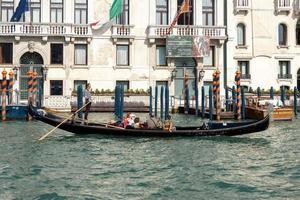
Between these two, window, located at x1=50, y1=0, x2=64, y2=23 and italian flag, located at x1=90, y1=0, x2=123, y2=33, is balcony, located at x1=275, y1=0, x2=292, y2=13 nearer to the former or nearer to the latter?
italian flag, located at x1=90, y1=0, x2=123, y2=33

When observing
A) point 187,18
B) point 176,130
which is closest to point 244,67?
point 187,18

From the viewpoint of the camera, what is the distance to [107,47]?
1104 inches

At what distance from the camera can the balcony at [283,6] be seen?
30.2 metres

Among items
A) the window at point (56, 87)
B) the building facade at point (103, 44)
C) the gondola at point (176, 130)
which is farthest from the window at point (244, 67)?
the gondola at point (176, 130)

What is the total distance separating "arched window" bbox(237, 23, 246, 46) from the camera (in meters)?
30.4

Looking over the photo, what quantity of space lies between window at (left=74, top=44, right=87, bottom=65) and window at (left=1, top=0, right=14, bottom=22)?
4370 millimetres

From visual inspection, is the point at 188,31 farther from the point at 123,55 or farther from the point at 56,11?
the point at 56,11

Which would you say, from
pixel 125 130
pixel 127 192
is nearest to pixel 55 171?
pixel 127 192

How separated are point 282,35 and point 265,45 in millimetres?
1678

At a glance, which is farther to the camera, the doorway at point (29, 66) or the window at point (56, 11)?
the window at point (56, 11)

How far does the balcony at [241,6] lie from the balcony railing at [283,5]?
200cm

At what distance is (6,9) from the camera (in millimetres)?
27281

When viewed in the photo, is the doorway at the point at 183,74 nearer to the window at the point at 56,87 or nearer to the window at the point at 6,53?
the window at the point at 56,87

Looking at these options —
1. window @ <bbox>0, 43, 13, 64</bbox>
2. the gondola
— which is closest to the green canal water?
the gondola
